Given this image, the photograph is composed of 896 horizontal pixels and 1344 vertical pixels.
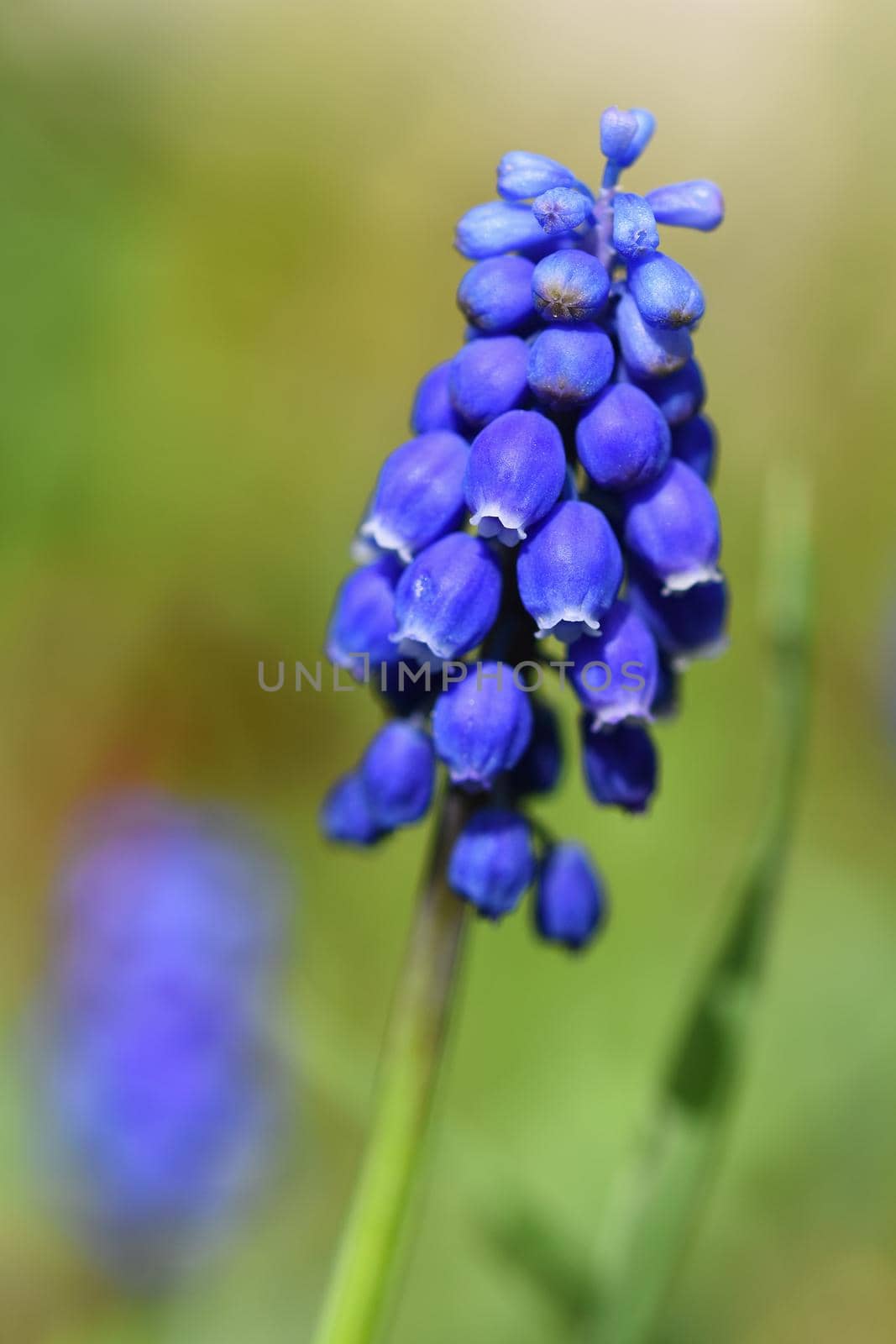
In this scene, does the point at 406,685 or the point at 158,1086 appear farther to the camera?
the point at 158,1086

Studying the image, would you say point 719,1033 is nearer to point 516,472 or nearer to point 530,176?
point 516,472

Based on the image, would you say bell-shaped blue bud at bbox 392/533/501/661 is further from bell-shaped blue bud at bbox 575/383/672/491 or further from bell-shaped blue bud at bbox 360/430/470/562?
bell-shaped blue bud at bbox 575/383/672/491

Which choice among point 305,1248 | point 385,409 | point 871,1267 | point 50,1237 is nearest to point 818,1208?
point 871,1267

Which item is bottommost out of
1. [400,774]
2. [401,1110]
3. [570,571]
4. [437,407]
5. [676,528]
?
[401,1110]

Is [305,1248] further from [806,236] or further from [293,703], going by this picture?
→ [806,236]

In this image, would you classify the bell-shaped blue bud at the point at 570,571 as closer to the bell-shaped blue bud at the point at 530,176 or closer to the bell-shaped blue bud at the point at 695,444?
the bell-shaped blue bud at the point at 695,444

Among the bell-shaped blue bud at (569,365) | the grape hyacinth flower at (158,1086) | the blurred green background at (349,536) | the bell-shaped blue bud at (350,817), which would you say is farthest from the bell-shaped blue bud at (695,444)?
the grape hyacinth flower at (158,1086)

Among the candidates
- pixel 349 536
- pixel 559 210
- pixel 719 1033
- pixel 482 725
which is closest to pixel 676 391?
pixel 559 210
